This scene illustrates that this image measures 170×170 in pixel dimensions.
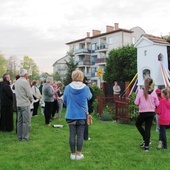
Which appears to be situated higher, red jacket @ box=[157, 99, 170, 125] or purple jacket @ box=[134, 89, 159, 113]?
purple jacket @ box=[134, 89, 159, 113]

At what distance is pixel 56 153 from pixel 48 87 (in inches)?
163

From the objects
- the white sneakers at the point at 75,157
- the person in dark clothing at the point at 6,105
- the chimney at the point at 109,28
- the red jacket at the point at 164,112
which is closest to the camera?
the white sneakers at the point at 75,157

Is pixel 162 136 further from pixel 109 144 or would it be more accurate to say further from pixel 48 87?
pixel 48 87

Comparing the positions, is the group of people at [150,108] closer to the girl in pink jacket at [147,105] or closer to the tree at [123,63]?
the girl in pink jacket at [147,105]

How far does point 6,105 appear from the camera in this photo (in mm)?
8391

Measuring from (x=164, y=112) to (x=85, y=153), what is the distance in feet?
7.39

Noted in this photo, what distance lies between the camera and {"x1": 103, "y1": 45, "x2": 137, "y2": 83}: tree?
2903 centimetres

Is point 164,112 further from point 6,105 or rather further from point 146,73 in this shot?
point 146,73

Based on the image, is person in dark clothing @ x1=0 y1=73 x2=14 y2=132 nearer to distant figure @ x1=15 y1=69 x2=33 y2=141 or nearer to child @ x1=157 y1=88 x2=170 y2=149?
distant figure @ x1=15 y1=69 x2=33 y2=141

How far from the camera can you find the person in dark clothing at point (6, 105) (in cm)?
831

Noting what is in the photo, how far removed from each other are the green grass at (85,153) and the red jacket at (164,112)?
741 mm

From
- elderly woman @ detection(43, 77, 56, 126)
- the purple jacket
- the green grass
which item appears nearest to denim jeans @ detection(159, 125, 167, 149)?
the green grass

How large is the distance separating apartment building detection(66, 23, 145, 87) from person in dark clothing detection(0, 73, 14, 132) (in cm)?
4247

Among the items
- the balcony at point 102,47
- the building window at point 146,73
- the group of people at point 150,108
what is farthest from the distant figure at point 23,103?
the balcony at point 102,47
